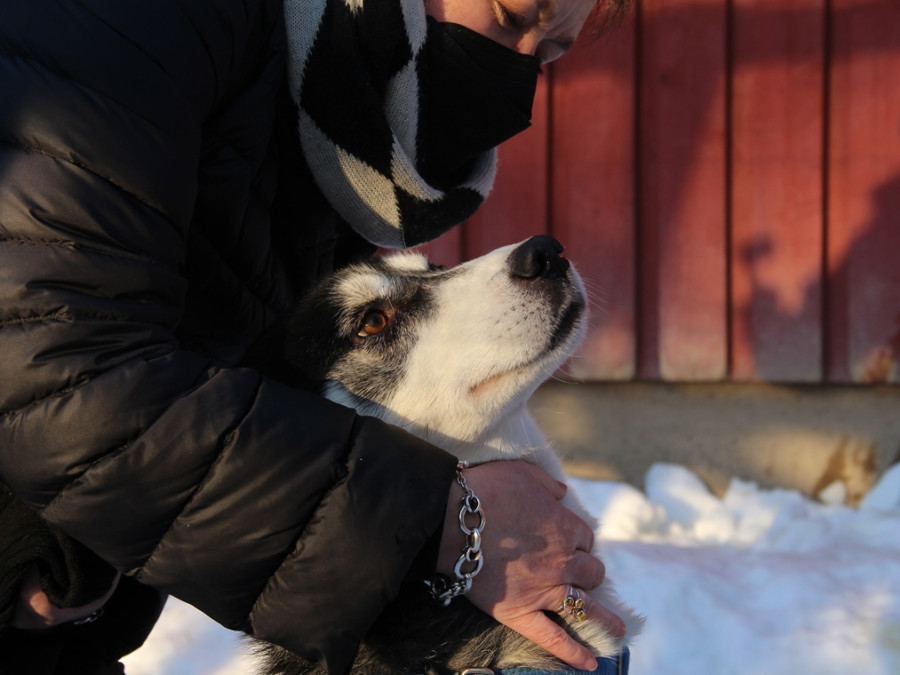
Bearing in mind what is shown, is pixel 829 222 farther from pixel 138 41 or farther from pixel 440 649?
pixel 138 41

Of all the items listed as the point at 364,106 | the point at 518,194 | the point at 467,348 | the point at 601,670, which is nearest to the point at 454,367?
the point at 467,348

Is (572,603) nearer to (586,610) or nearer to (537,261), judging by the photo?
(586,610)

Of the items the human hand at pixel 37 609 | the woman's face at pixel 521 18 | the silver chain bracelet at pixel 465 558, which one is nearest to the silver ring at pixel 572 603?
the silver chain bracelet at pixel 465 558

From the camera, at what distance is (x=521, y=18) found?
2131 millimetres

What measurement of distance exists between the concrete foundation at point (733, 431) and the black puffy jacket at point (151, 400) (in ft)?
10.1

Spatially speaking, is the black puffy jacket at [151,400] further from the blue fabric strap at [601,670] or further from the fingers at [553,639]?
the blue fabric strap at [601,670]

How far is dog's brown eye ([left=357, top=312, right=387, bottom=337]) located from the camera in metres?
2.02

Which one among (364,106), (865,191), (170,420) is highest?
(865,191)

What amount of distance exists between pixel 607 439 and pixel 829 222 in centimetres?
163

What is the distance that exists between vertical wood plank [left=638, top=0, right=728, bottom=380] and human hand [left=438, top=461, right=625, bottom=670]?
2.96 metres

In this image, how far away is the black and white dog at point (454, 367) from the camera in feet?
5.69

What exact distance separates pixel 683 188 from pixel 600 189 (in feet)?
1.43

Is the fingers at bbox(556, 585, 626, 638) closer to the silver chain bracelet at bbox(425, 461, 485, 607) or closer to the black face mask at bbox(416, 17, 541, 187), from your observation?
the silver chain bracelet at bbox(425, 461, 485, 607)

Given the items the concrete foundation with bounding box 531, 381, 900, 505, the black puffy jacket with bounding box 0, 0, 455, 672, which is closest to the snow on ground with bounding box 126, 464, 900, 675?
the concrete foundation with bounding box 531, 381, 900, 505
